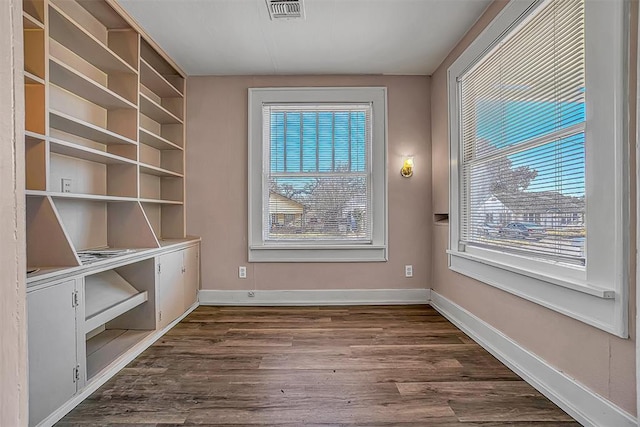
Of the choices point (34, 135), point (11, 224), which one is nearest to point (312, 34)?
point (34, 135)

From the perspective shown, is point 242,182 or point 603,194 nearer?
point 603,194

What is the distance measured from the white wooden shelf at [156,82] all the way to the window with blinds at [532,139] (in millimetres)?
2875

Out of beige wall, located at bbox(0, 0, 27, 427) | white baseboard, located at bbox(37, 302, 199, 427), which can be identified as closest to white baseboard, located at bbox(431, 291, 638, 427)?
beige wall, located at bbox(0, 0, 27, 427)

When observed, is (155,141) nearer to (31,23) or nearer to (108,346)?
(31,23)

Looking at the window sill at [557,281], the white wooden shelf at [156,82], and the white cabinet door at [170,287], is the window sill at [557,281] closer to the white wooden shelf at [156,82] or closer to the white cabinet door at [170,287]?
the white cabinet door at [170,287]

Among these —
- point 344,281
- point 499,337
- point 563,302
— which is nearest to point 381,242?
point 344,281

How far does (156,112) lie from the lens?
11.3 ft

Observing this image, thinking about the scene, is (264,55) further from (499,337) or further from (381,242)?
(499,337)

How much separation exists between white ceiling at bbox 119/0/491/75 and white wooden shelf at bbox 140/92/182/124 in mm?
565

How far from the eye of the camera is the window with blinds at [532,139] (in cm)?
187

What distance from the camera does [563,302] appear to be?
74.9 inches

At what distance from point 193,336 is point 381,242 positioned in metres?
2.17

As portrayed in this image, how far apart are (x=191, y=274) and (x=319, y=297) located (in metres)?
1.43

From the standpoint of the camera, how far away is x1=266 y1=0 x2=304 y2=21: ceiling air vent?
8.39 ft
